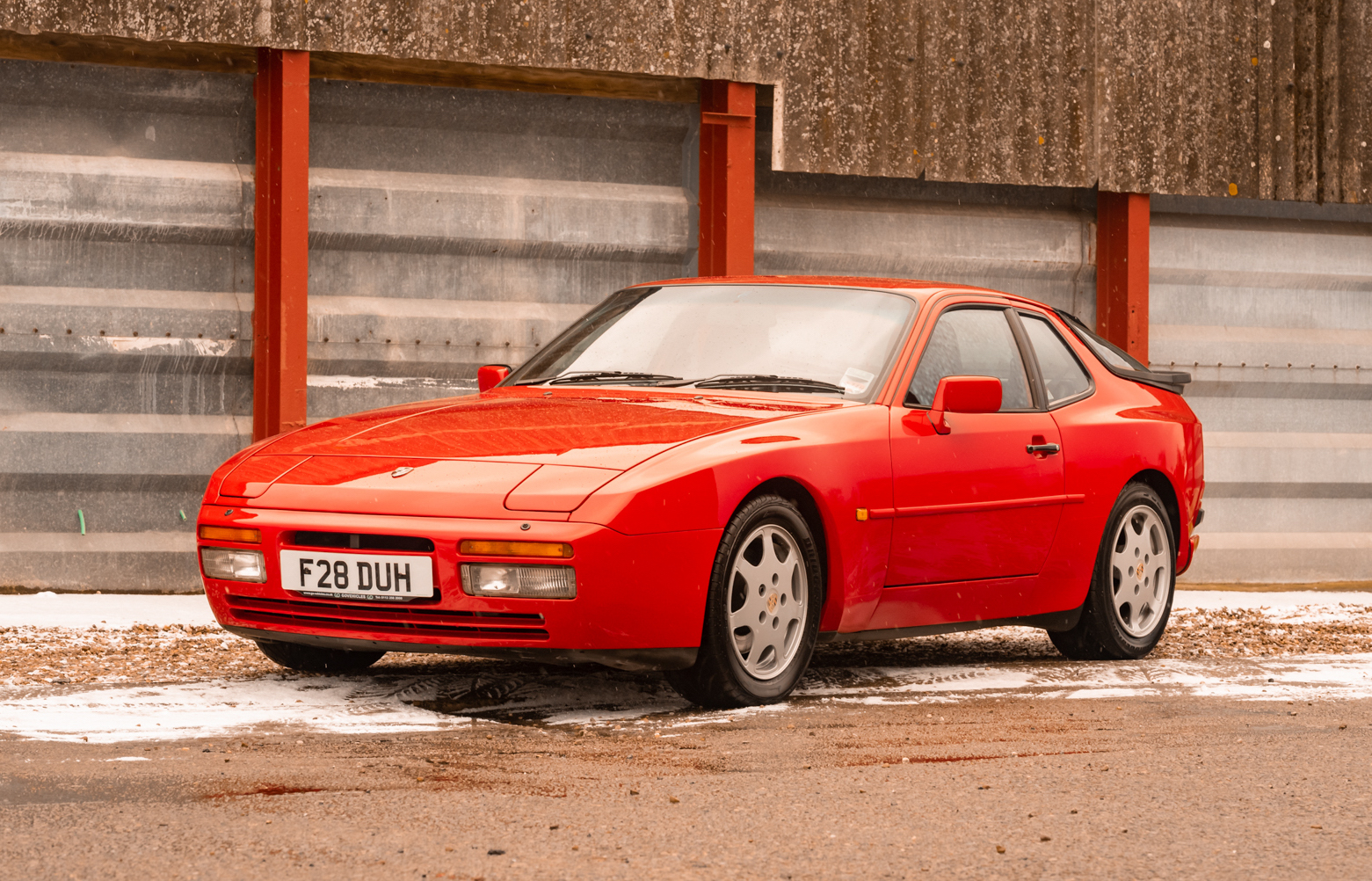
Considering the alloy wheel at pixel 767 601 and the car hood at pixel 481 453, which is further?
the alloy wheel at pixel 767 601

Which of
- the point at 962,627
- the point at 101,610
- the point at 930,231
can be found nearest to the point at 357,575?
the point at 962,627

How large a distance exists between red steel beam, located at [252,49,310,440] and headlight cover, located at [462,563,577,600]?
411cm

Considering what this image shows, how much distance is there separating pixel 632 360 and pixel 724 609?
136 centimetres

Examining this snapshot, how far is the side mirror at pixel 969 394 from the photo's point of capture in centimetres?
598

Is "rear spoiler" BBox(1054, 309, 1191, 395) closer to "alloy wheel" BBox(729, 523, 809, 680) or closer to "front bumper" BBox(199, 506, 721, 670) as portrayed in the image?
"alloy wheel" BBox(729, 523, 809, 680)

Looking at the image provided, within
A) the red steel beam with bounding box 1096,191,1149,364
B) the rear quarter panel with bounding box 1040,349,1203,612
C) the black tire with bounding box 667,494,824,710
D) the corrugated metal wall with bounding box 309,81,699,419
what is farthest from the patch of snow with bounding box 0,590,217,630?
the red steel beam with bounding box 1096,191,1149,364

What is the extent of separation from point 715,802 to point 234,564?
1968 millimetres

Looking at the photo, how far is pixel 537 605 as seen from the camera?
4.98 metres

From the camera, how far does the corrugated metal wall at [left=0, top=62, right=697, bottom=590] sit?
884cm

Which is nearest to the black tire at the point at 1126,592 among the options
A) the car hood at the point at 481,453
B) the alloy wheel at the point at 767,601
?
the car hood at the point at 481,453

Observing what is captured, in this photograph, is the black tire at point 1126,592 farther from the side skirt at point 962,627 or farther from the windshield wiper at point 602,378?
the windshield wiper at point 602,378

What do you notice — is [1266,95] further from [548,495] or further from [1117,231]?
[548,495]

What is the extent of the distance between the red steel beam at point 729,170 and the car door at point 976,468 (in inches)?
126

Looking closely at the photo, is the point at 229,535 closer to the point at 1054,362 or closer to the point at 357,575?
the point at 357,575
